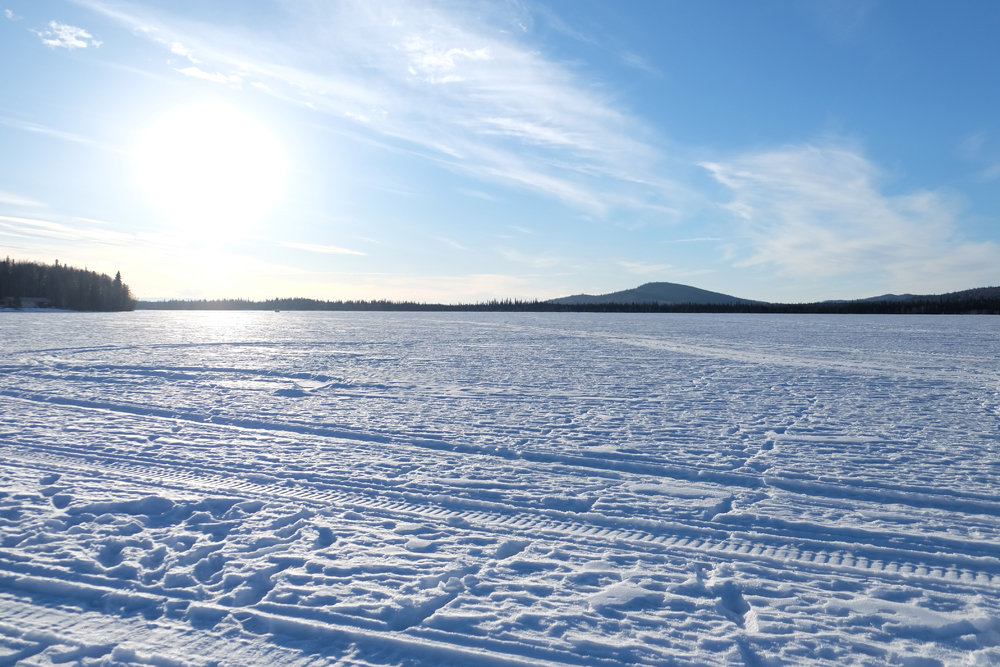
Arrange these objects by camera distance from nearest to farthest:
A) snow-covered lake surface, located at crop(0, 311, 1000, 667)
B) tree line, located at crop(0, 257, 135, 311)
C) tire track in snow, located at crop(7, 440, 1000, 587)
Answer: snow-covered lake surface, located at crop(0, 311, 1000, 667), tire track in snow, located at crop(7, 440, 1000, 587), tree line, located at crop(0, 257, 135, 311)

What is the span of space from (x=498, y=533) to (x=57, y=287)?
397 feet

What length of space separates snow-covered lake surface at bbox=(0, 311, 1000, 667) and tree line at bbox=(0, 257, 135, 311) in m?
107

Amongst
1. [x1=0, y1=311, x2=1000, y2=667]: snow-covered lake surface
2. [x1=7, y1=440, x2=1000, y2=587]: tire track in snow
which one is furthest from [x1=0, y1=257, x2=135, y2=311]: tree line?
[x1=7, y1=440, x2=1000, y2=587]: tire track in snow

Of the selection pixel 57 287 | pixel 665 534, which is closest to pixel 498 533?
pixel 665 534

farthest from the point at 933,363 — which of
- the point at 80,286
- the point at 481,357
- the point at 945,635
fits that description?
the point at 80,286

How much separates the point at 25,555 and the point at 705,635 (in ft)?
14.3

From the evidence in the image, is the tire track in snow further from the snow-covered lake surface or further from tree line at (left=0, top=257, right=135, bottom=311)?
tree line at (left=0, top=257, right=135, bottom=311)

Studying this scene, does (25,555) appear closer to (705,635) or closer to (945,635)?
(705,635)

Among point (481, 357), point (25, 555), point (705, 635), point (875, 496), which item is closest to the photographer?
point (705, 635)

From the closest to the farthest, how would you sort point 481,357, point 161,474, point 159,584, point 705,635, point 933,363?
point 705,635
point 159,584
point 161,474
point 933,363
point 481,357

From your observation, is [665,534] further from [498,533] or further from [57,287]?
[57,287]

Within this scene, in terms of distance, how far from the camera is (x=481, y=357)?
18953 mm

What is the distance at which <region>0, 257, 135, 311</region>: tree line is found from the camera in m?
91.1

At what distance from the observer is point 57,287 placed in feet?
325
